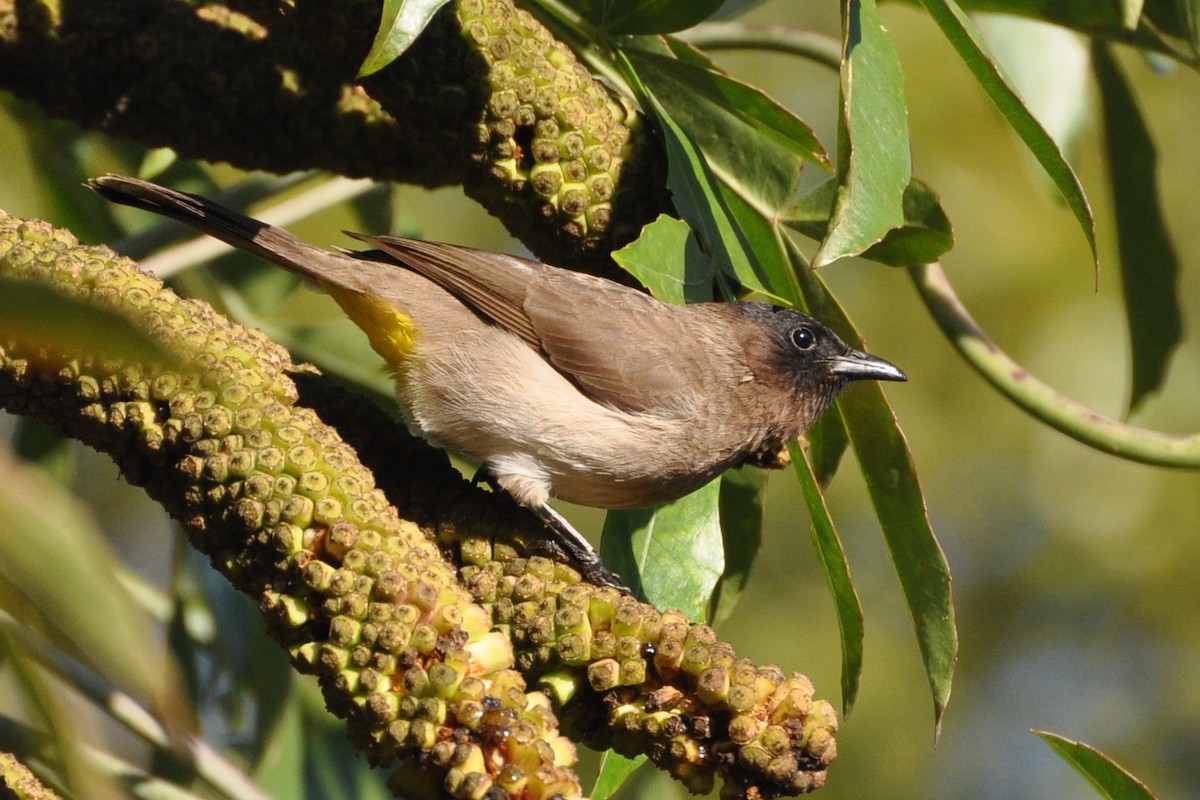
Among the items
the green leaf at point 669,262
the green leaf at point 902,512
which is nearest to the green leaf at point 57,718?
the green leaf at point 669,262

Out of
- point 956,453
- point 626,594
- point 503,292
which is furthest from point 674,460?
point 956,453

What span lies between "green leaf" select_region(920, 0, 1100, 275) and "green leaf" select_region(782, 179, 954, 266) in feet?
1.02

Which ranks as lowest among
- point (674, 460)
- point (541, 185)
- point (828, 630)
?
point (828, 630)

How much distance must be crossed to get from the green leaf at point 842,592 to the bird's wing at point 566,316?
0.92 metres

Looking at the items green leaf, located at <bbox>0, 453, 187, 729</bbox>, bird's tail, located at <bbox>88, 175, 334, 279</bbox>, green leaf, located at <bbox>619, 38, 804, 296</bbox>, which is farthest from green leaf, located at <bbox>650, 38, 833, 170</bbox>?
green leaf, located at <bbox>0, 453, 187, 729</bbox>

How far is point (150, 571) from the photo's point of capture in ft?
19.9

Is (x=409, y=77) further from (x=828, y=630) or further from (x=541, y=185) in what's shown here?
(x=828, y=630)

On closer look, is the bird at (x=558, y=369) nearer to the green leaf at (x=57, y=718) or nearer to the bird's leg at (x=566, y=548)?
the bird's leg at (x=566, y=548)

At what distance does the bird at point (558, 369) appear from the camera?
3.47m

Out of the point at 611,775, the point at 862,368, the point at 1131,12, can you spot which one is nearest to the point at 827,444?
the point at 862,368

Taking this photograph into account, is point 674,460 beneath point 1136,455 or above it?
beneath

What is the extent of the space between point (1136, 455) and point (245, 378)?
2.06 meters

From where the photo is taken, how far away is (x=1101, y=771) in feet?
8.48

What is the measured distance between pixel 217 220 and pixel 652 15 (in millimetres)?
1185
